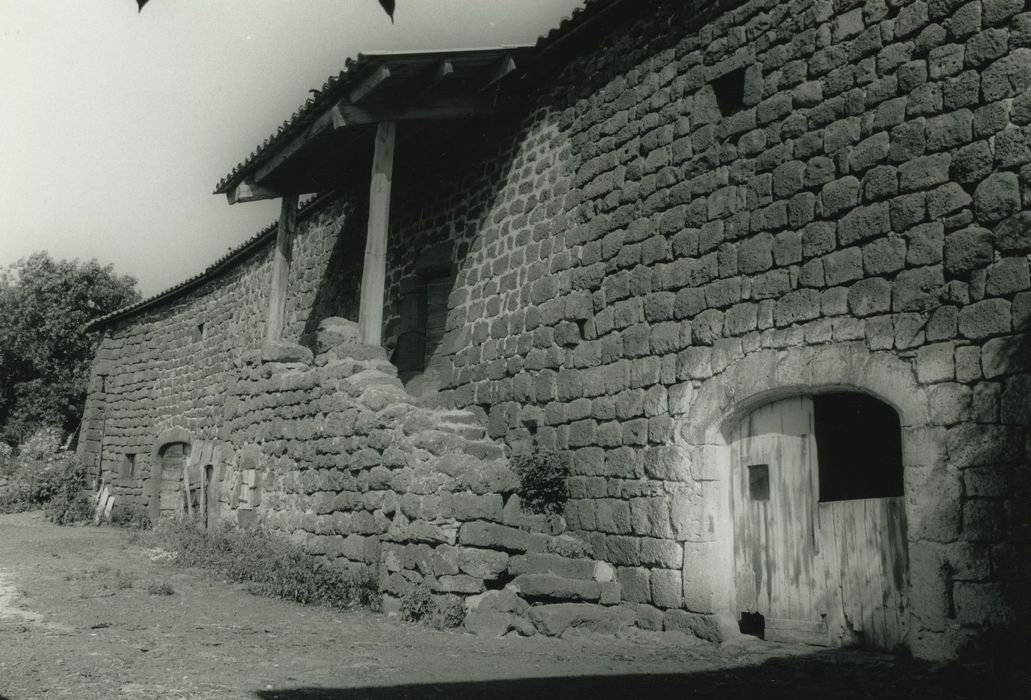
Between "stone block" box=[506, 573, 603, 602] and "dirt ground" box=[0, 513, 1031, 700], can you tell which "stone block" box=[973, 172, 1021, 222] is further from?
"stone block" box=[506, 573, 603, 602]

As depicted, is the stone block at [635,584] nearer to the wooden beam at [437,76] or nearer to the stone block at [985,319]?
the stone block at [985,319]

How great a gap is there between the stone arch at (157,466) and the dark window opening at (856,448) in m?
12.9

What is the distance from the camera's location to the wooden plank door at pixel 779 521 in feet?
18.3

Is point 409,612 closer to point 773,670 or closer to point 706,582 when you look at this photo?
point 706,582

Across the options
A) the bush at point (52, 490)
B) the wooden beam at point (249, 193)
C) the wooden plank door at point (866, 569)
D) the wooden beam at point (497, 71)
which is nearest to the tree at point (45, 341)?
the bush at point (52, 490)

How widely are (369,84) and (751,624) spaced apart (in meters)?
6.18

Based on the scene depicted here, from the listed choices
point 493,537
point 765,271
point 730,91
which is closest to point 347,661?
point 493,537

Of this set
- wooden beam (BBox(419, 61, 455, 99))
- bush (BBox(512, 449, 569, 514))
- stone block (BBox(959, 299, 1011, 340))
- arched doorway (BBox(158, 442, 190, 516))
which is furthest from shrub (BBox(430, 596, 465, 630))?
arched doorway (BBox(158, 442, 190, 516))

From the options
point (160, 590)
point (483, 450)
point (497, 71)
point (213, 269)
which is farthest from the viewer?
point (213, 269)

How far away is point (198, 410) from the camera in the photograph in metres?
15.3

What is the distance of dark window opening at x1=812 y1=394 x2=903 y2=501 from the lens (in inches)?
225

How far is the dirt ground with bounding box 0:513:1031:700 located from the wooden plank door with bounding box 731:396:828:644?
0.27 m

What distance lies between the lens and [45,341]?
28609 mm

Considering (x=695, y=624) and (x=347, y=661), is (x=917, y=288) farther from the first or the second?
(x=347, y=661)
